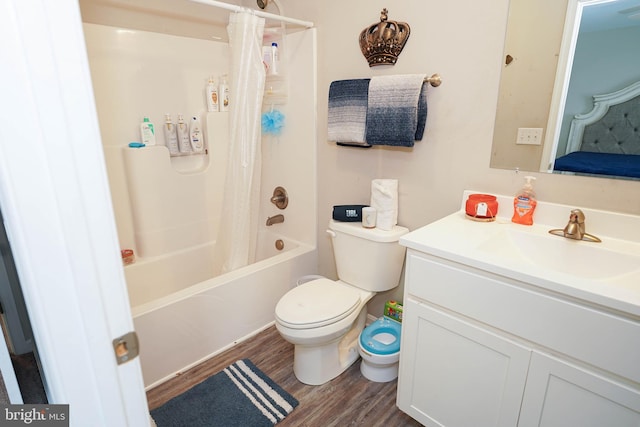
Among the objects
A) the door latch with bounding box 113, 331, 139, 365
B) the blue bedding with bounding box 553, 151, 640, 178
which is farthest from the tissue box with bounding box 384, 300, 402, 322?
the door latch with bounding box 113, 331, 139, 365

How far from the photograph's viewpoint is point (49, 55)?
44 cm

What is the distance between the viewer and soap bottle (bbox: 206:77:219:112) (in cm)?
230

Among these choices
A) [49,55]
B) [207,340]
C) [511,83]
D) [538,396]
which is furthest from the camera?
[207,340]

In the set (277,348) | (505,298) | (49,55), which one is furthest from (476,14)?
(277,348)

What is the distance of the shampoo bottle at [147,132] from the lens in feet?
6.81

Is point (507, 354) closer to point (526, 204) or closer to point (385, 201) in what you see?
point (526, 204)

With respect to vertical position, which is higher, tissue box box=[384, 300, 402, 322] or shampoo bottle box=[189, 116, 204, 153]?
shampoo bottle box=[189, 116, 204, 153]

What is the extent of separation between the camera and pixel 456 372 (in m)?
1.25

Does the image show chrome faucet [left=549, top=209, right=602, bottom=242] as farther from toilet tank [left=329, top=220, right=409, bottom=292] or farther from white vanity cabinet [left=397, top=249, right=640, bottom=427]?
toilet tank [left=329, top=220, right=409, bottom=292]

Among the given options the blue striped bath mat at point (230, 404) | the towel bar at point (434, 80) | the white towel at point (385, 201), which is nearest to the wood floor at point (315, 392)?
the blue striped bath mat at point (230, 404)

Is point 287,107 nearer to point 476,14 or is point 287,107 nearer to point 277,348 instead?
point 476,14

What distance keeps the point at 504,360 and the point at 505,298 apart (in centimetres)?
22

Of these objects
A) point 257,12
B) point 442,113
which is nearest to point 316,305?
point 442,113

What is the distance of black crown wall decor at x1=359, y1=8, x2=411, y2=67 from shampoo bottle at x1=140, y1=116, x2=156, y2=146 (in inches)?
53.0
